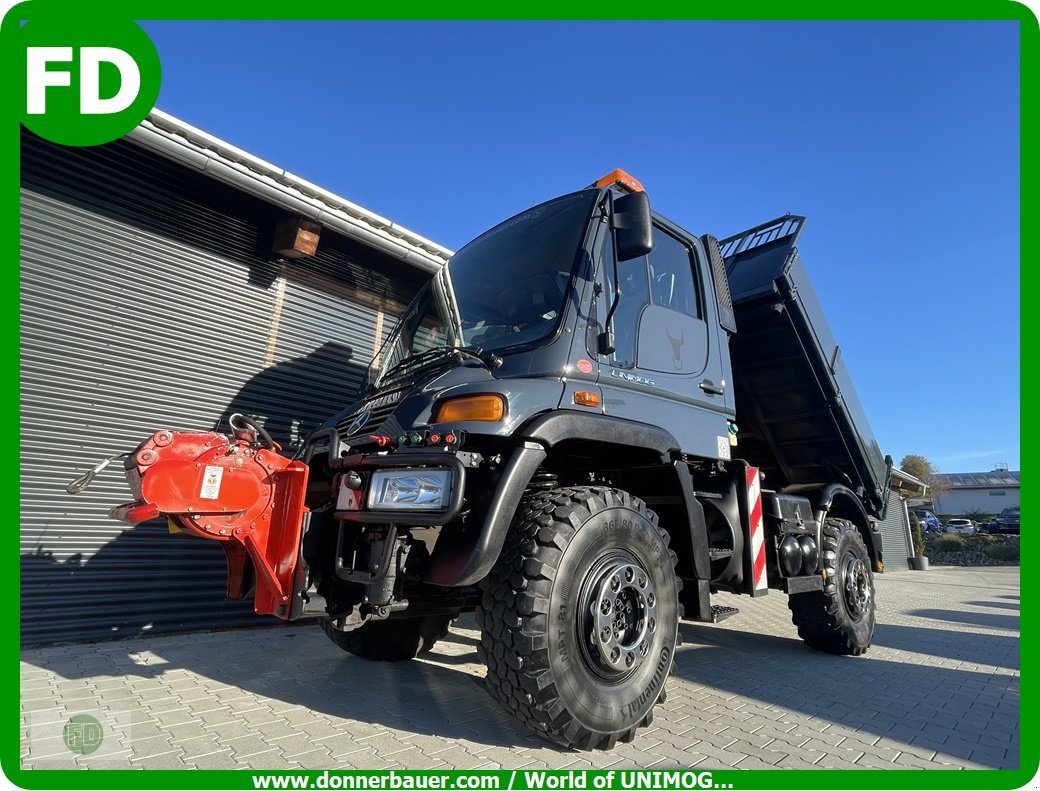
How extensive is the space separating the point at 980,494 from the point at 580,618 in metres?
82.3

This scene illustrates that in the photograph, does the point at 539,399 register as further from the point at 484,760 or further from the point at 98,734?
the point at 98,734

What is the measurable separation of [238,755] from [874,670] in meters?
4.75

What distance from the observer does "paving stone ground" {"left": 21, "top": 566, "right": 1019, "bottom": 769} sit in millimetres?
2801

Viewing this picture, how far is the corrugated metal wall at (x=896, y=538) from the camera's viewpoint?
19109mm

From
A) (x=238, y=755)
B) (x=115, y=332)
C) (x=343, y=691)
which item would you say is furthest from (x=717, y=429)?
(x=115, y=332)

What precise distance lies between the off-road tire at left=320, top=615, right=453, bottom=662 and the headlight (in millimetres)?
1913

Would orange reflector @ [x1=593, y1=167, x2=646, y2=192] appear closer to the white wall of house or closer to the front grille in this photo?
the front grille

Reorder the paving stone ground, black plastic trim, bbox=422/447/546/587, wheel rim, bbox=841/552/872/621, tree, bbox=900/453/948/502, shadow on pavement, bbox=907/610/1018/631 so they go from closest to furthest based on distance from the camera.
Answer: black plastic trim, bbox=422/447/546/587 → the paving stone ground → wheel rim, bbox=841/552/872/621 → shadow on pavement, bbox=907/610/1018/631 → tree, bbox=900/453/948/502

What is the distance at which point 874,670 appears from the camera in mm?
4805

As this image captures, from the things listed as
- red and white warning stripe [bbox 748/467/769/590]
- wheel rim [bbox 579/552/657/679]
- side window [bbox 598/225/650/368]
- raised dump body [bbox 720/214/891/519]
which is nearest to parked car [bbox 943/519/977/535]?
raised dump body [bbox 720/214/891/519]

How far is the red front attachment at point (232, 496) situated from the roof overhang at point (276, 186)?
362 centimetres

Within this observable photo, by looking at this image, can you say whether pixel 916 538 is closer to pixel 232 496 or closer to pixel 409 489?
pixel 409 489

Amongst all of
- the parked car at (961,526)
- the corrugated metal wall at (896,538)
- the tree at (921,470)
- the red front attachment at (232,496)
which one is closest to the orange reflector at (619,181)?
the red front attachment at (232,496)

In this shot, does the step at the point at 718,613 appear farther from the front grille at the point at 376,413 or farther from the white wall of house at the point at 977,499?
the white wall of house at the point at 977,499
